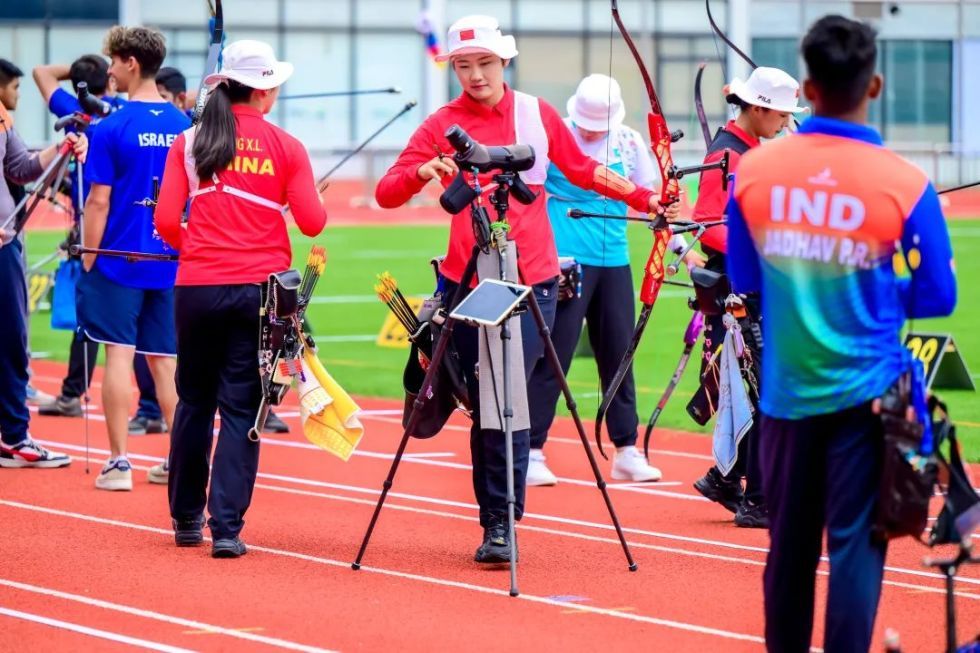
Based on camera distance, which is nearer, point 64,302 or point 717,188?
point 717,188

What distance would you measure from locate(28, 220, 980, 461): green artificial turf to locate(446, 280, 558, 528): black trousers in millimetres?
3834

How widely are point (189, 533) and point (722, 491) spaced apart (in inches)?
96.4

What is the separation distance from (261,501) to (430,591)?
2343mm

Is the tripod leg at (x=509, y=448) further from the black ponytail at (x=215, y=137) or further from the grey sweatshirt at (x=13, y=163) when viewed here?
the grey sweatshirt at (x=13, y=163)

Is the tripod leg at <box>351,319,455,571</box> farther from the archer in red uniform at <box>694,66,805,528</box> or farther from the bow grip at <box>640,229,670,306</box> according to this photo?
the archer in red uniform at <box>694,66,805,528</box>

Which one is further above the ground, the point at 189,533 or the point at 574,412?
the point at 574,412

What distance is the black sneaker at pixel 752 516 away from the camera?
8.17 meters

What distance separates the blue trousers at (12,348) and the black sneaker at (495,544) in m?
3.58

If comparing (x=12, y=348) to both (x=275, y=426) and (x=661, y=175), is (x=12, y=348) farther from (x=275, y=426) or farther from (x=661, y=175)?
(x=661, y=175)

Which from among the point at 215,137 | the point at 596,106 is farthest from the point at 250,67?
the point at 596,106

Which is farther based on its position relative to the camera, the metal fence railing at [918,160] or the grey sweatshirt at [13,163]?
the metal fence railing at [918,160]

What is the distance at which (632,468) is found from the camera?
31.6 feet

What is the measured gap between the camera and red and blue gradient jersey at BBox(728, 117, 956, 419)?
455 cm

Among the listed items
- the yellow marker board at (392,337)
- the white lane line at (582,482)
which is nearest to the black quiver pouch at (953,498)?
the white lane line at (582,482)
